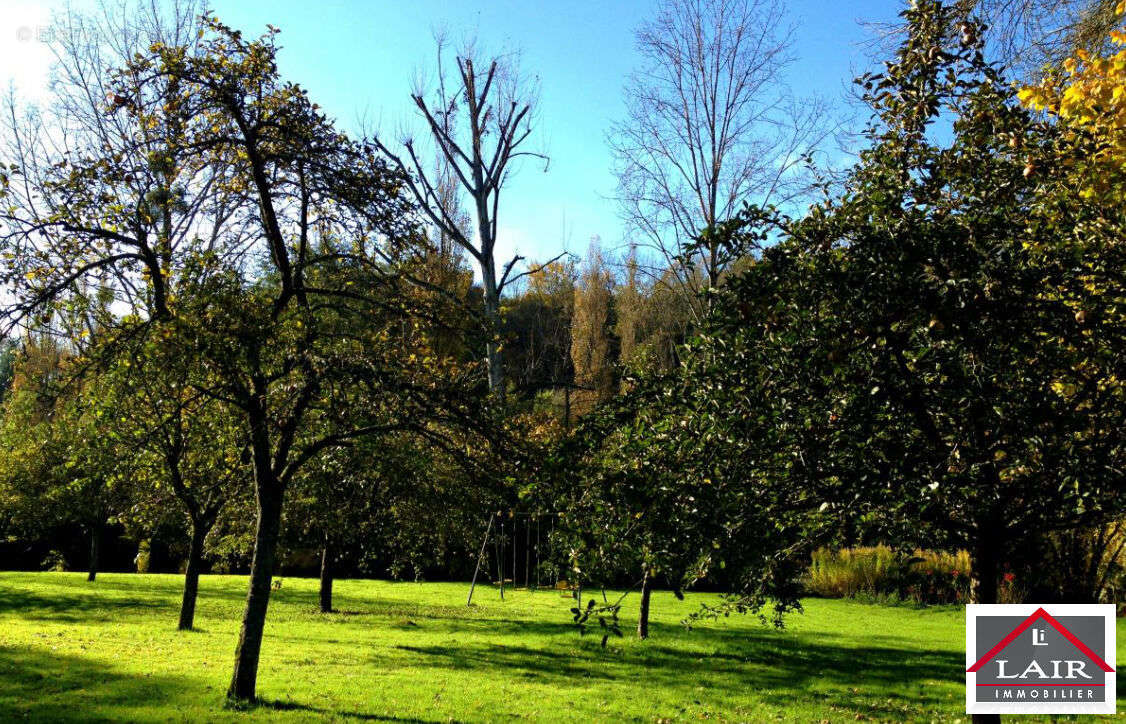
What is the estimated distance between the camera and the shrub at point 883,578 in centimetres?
2381

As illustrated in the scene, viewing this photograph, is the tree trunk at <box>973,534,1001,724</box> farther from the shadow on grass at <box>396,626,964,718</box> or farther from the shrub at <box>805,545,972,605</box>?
the shrub at <box>805,545,972,605</box>

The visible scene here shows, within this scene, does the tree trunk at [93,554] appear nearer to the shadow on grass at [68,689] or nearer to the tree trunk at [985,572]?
the shadow on grass at [68,689]

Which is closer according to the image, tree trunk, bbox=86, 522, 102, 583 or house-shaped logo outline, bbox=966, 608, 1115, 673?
house-shaped logo outline, bbox=966, 608, 1115, 673

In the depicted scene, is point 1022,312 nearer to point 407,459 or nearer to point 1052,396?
point 1052,396

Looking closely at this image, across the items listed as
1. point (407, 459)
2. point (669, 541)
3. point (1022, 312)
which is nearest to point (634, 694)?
point (407, 459)

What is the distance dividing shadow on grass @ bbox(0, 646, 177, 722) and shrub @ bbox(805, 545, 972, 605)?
62.4ft

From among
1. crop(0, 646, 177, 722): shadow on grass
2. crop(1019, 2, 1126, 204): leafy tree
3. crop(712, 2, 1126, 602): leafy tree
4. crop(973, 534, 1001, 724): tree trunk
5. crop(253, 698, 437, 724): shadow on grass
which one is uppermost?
crop(1019, 2, 1126, 204): leafy tree

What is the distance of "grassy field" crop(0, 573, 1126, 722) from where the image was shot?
9.68 meters

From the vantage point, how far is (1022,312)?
157 inches

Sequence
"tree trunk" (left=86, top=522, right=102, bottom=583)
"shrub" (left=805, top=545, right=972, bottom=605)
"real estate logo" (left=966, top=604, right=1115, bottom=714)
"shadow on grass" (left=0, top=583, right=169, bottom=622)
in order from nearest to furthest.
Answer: "real estate logo" (left=966, top=604, right=1115, bottom=714) < "shadow on grass" (left=0, top=583, right=169, bottom=622) < "shrub" (left=805, top=545, right=972, bottom=605) < "tree trunk" (left=86, top=522, right=102, bottom=583)

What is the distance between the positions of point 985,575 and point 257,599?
7.58 meters

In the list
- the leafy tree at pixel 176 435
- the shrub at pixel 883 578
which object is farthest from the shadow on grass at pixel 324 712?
the shrub at pixel 883 578

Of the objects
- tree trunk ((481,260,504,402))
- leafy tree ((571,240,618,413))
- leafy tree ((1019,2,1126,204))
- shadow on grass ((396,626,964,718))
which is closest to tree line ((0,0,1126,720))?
leafy tree ((1019,2,1126,204))

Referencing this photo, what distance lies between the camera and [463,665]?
1302 centimetres
